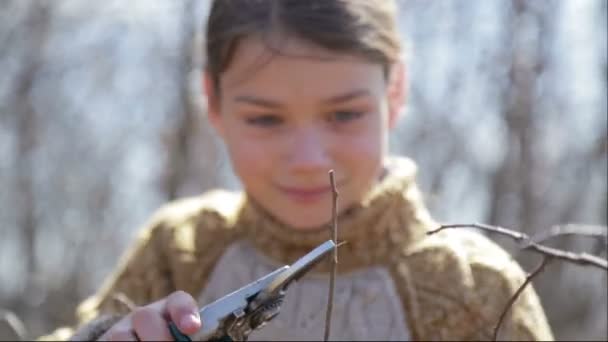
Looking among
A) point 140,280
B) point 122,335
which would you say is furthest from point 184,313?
point 140,280

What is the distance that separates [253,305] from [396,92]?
94cm

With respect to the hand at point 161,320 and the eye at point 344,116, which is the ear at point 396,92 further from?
the hand at point 161,320

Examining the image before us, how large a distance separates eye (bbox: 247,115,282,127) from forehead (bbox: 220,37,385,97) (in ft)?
0.12

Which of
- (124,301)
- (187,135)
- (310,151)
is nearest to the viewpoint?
(124,301)

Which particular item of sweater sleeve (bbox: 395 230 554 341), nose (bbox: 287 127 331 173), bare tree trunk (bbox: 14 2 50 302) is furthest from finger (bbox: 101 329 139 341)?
bare tree trunk (bbox: 14 2 50 302)

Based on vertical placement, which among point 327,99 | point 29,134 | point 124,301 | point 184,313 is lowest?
point 29,134

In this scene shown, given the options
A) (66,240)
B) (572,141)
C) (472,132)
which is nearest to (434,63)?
(472,132)

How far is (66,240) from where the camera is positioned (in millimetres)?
5223

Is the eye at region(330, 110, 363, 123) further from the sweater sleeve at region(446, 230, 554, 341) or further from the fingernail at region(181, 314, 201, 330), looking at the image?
the fingernail at region(181, 314, 201, 330)

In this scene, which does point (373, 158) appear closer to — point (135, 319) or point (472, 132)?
point (135, 319)

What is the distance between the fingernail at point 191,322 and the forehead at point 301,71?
65 cm

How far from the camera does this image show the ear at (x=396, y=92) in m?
1.80

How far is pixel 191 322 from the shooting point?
39.4 inches

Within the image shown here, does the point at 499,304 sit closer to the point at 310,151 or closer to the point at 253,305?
the point at 310,151
